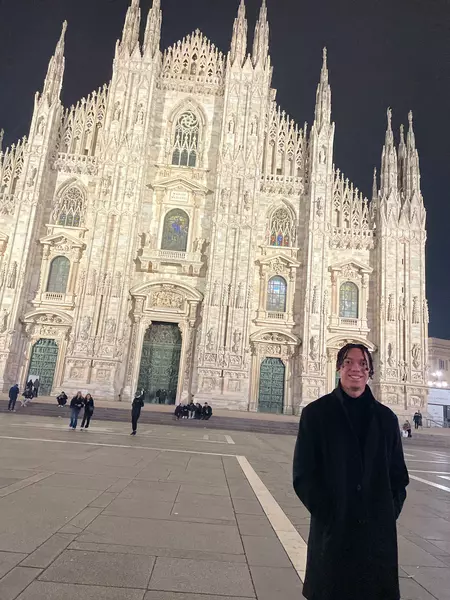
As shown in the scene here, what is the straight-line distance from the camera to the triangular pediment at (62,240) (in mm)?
26484

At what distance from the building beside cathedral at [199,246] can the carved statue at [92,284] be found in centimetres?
41

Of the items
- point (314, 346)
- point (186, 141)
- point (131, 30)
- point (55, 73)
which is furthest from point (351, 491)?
point (131, 30)

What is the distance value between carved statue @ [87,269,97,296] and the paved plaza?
17745 millimetres

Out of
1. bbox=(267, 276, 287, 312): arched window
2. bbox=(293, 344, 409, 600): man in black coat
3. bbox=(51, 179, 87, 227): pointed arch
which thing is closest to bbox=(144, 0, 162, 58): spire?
bbox=(51, 179, 87, 227): pointed arch

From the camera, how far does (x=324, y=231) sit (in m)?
27.2

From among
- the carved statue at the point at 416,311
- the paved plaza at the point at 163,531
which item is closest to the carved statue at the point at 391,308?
the carved statue at the point at 416,311

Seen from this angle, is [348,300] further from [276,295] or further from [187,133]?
[187,133]

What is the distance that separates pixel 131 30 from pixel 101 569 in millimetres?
33267

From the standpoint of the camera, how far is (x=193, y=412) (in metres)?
20.6

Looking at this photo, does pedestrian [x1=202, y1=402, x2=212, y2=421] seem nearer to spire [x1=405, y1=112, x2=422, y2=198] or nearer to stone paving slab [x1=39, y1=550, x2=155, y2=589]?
stone paving slab [x1=39, y1=550, x2=155, y2=589]

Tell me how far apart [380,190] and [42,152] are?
21396 millimetres

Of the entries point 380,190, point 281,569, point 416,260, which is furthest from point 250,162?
point 281,569

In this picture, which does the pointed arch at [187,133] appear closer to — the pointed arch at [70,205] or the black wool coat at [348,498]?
the pointed arch at [70,205]

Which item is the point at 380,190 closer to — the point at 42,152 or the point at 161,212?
the point at 161,212
